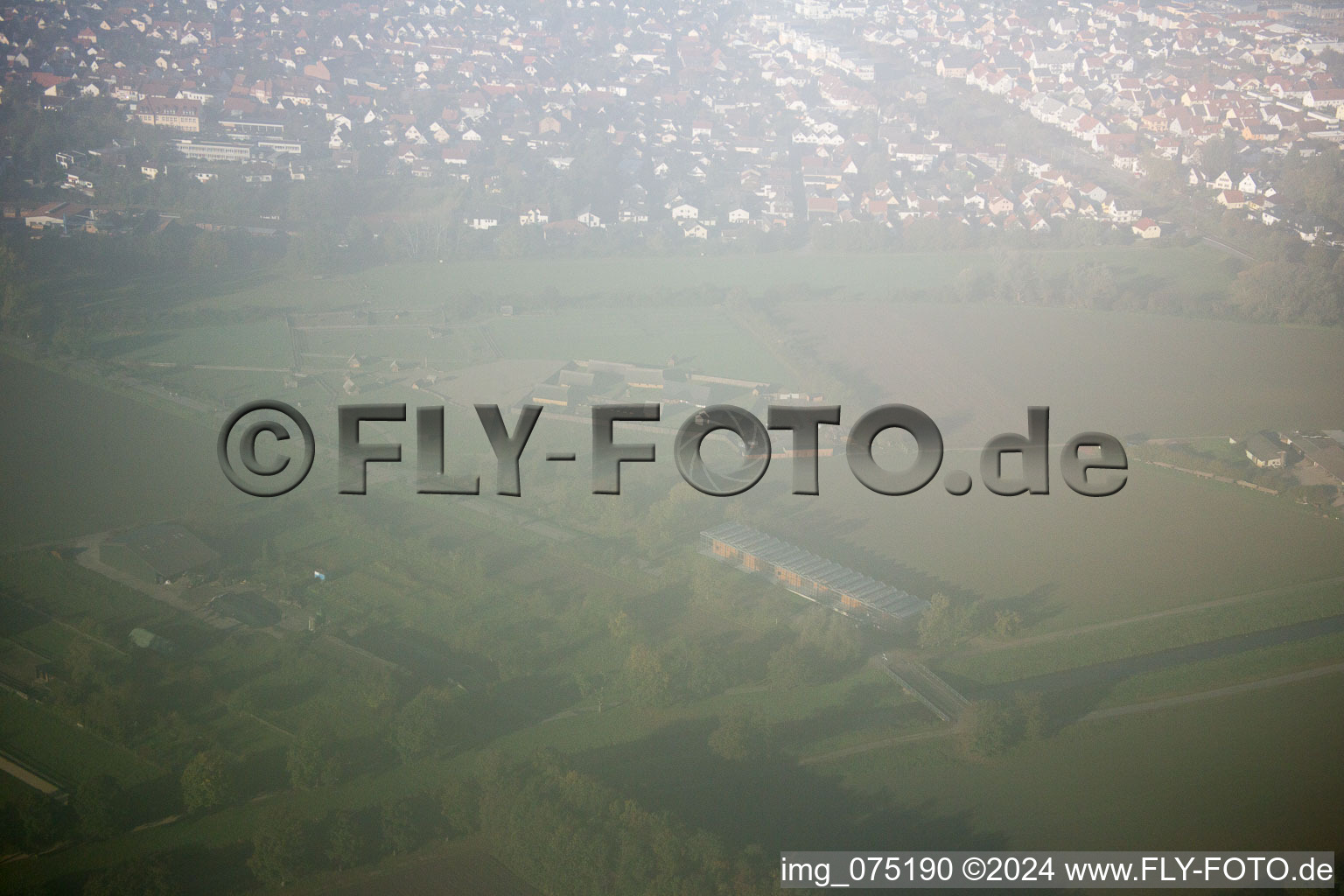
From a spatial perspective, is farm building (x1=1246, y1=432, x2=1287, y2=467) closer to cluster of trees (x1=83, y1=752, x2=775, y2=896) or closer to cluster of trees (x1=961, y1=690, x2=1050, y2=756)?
cluster of trees (x1=961, y1=690, x2=1050, y2=756)

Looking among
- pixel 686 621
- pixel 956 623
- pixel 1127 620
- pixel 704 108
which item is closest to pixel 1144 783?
pixel 956 623

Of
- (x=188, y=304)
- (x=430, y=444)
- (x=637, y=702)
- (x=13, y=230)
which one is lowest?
(x=637, y=702)

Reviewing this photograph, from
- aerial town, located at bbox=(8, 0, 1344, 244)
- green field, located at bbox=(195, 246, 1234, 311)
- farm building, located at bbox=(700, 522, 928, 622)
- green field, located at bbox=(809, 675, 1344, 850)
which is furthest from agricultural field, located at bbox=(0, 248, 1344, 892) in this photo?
aerial town, located at bbox=(8, 0, 1344, 244)

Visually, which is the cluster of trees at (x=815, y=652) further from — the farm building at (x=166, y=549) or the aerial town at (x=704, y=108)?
the aerial town at (x=704, y=108)

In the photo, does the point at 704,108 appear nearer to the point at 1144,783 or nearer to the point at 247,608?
the point at 247,608

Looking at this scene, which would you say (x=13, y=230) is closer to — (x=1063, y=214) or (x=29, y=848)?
(x=29, y=848)

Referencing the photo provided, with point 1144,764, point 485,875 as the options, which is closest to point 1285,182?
point 1144,764

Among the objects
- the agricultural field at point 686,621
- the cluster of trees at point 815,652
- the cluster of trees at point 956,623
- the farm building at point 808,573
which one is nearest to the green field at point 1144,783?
the agricultural field at point 686,621
